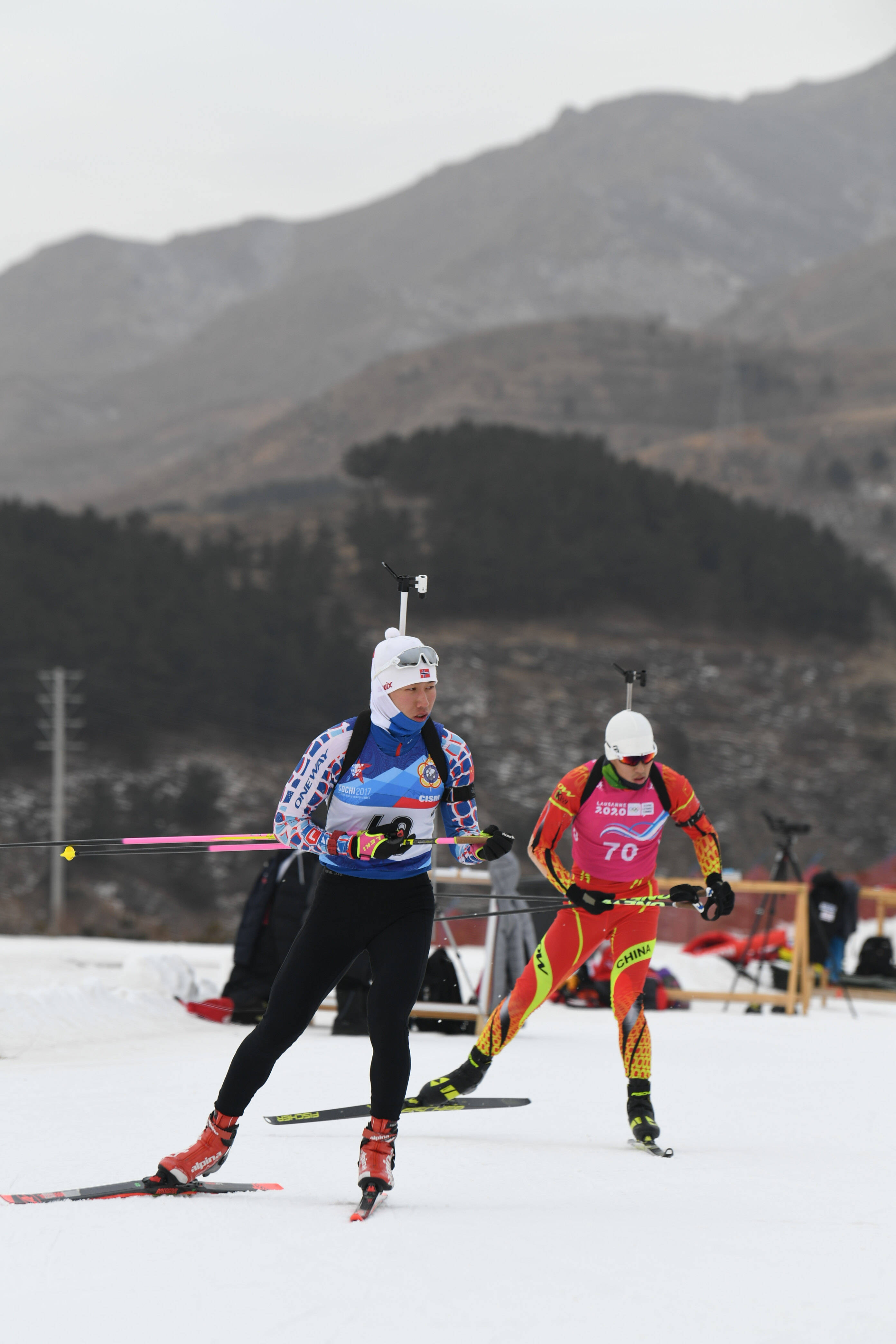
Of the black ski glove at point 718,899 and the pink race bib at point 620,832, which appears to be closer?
the black ski glove at point 718,899

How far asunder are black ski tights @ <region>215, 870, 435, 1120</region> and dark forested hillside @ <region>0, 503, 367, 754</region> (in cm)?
4095

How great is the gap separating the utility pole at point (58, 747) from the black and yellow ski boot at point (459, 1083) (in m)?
21.8

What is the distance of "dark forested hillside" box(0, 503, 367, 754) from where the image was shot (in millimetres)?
46156

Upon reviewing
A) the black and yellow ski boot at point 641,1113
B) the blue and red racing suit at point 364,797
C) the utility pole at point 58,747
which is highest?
the blue and red racing suit at point 364,797

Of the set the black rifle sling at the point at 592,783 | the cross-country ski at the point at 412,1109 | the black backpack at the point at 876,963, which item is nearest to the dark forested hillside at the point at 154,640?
the black backpack at the point at 876,963

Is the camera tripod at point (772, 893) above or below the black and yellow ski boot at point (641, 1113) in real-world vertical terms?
below

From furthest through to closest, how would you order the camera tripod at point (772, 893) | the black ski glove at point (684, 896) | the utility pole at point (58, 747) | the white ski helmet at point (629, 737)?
the utility pole at point (58, 747) → the camera tripod at point (772, 893) → the white ski helmet at point (629, 737) → the black ski glove at point (684, 896)

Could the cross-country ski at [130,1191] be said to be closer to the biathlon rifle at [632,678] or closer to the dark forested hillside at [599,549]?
the biathlon rifle at [632,678]

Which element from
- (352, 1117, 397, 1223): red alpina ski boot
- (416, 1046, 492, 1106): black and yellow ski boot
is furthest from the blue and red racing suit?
(416, 1046, 492, 1106): black and yellow ski boot

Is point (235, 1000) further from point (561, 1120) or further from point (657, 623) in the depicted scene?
point (657, 623)

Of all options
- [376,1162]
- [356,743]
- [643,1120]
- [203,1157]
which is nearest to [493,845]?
[356,743]

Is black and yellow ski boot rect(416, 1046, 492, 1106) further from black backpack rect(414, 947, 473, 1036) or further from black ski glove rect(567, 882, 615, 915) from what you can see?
black backpack rect(414, 947, 473, 1036)

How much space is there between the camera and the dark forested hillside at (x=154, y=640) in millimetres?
46156

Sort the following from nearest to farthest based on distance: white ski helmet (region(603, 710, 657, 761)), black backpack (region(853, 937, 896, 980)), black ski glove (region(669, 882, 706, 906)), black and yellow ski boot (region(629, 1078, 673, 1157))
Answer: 1. black and yellow ski boot (region(629, 1078, 673, 1157))
2. black ski glove (region(669, 882, 706, 906))
3. white ski helmet (region(603, 710, 657, 761))
4. black backpack (region(853, 937, 896, 980))
